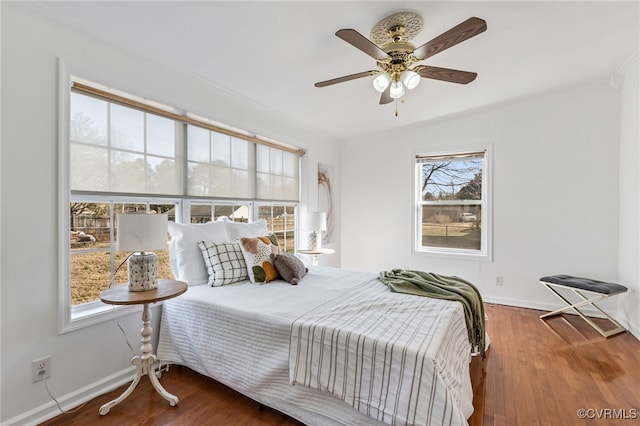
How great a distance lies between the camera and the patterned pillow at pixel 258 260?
8.23 ft

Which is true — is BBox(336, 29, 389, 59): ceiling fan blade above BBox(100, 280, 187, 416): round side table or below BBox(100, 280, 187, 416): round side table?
above

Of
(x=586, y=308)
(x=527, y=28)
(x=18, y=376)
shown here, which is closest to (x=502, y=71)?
(x=527, y=28)

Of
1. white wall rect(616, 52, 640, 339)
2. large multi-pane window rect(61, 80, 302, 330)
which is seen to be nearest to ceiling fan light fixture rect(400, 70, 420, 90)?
large multi-pane window rect(61, 80, 302, 330)

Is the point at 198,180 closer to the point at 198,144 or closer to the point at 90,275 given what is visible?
the point at 198,144

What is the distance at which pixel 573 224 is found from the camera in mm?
3551

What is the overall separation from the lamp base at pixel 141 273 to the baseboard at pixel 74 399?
0.73 metres

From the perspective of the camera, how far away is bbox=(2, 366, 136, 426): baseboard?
1.68m

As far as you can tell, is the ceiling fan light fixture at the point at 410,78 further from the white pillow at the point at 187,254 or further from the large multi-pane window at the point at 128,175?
the white pillow at the point at 187,254

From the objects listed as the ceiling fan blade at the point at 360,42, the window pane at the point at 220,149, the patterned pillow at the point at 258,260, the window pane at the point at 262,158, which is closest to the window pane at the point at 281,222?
the window pane at the point at 262,158

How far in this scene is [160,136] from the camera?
2.48 m

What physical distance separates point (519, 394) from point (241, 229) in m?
2.53

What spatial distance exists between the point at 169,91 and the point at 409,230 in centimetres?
353

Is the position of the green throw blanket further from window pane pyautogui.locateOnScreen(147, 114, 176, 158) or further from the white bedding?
window pane pyautogui.locateOnScreen(147, 114, 176, 158)

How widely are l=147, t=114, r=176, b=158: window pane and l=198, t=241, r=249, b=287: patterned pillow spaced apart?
83 centimetres
